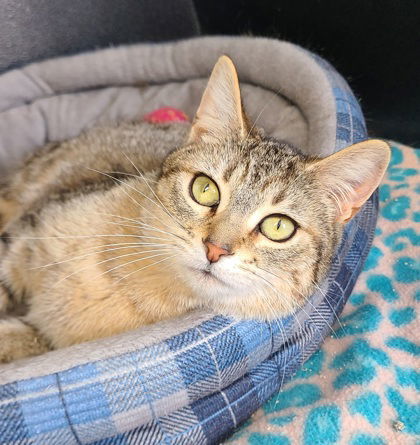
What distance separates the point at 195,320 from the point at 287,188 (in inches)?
15.2

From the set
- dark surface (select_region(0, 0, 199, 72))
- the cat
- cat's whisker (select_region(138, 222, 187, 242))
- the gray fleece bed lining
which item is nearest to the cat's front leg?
the cat

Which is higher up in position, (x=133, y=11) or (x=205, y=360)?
(x=133, y=11)

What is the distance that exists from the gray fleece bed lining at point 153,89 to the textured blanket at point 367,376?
483mm

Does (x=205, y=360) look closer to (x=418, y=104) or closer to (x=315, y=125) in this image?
(x=315, y=125)

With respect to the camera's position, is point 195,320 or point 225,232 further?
point 195,320

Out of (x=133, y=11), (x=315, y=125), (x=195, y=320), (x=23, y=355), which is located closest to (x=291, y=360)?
(x=195, y=320)

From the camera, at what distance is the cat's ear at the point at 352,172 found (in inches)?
45.4

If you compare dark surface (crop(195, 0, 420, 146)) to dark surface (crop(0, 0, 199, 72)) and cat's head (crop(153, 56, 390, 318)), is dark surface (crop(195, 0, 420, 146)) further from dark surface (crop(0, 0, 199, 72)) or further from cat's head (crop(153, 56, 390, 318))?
cat's head (crop(153, 56, 390, 318))

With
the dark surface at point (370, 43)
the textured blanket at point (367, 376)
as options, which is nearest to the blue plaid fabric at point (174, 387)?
the textured blanket at point (367, 376)

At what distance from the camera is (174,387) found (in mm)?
1131

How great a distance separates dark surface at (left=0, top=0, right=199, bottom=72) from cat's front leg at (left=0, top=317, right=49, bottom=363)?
117 centimetres

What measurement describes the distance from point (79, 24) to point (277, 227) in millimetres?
1586

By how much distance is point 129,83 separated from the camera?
2.35m

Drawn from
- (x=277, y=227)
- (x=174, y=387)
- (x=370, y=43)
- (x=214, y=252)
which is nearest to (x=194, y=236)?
(x=214, y=252)
